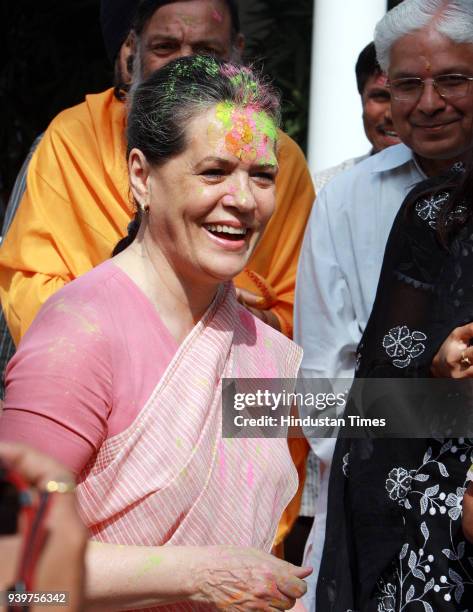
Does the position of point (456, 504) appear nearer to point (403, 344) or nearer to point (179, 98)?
point (403, 344)

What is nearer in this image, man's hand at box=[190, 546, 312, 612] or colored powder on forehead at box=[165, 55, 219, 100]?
man's hand at box=[190, 546, 312, 612]

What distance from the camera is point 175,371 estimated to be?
2.18 metres

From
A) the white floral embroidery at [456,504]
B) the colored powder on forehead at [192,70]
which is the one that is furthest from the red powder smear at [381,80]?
the white floral embroidery at [456,504]

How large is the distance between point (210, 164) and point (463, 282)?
597 millimetres

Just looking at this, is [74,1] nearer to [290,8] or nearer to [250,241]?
[290,8]

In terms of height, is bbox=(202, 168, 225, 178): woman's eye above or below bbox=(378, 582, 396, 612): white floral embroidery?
above

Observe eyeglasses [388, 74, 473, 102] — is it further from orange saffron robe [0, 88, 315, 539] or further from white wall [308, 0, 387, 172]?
white wall [308, 0, 387, 172]

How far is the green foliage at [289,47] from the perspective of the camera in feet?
24.6

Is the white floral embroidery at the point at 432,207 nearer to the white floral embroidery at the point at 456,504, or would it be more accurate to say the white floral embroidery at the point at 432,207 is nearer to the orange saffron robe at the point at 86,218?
the white floral embroidery at the point at 456,504

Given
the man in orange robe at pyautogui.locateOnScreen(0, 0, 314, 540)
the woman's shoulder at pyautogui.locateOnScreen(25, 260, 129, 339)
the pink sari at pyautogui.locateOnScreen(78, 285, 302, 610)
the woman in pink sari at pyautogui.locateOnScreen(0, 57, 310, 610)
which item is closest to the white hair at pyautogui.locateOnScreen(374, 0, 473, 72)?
the man in orange robe at pyautogui.locateOnScreen(0, 0, 314, 540)

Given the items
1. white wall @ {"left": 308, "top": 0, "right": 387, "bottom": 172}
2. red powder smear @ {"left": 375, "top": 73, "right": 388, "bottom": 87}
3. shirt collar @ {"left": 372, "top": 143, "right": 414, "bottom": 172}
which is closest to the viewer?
shirt collar @ {"left": 372, "top": 143, "right": 414, "bottom": 172}

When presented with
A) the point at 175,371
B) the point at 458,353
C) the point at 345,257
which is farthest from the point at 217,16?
the point at 175,371

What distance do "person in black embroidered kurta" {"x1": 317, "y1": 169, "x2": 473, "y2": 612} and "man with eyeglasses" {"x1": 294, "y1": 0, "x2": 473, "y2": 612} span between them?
42cm

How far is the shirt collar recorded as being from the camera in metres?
3.34
